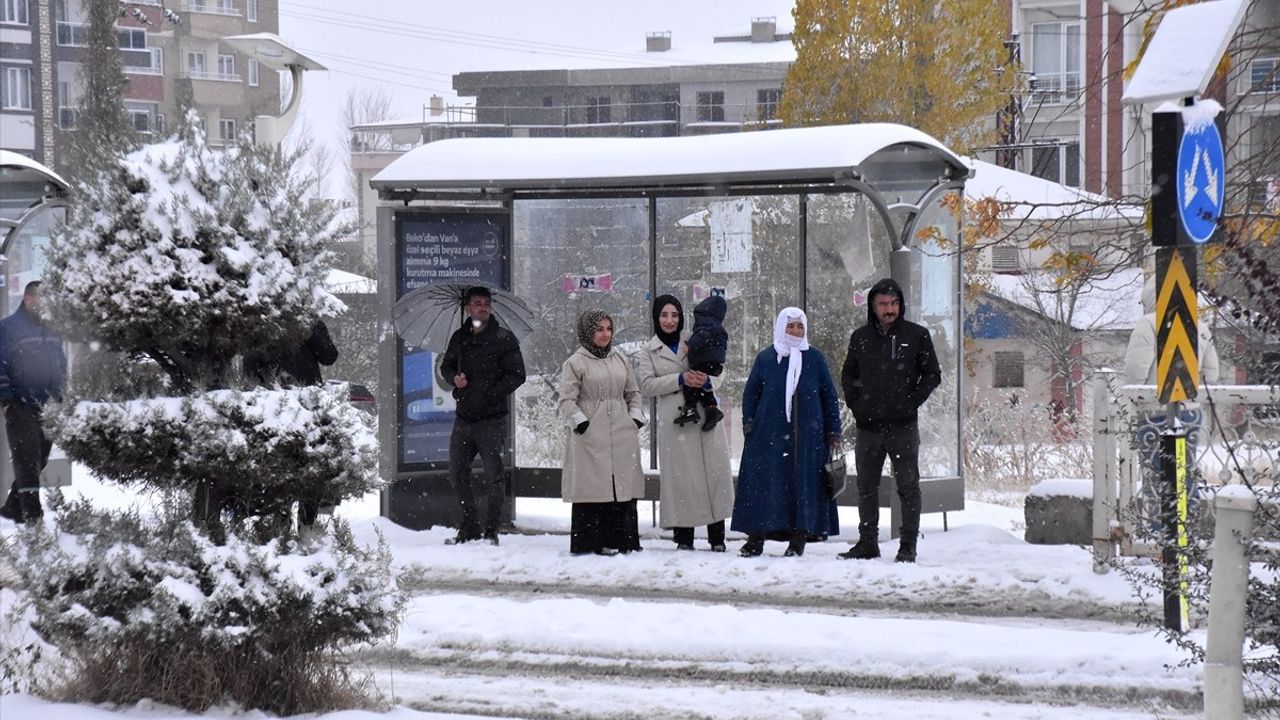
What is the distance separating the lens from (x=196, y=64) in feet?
229

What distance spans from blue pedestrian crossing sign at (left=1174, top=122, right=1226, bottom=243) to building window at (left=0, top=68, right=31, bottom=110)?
165 ft

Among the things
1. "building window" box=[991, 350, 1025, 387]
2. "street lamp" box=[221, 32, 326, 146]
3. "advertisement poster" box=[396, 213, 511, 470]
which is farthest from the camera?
"building window" box=[991, 350, 1025, 387]

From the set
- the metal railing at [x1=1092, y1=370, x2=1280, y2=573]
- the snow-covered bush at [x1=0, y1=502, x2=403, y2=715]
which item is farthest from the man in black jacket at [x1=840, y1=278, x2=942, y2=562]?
the snow-covered bush at [x1=0, y1=502, x2=403, y2=715]

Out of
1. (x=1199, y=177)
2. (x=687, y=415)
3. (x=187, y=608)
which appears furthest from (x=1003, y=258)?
(x=187, y=608)

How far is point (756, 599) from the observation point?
31.7ft

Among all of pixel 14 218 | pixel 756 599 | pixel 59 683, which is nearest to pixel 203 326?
pixel 59 683

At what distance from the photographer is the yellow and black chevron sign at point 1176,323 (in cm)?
770

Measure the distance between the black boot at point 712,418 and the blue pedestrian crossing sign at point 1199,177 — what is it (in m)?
4.30

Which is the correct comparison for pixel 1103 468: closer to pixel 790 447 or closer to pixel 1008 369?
pixel 790 447

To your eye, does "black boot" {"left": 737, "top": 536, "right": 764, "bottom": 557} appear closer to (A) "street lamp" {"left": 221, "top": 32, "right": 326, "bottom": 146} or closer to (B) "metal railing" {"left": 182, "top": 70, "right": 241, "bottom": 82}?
(A) "street lamp" {"left": 221, "top": 32, "right": 326, "bottom": 146}

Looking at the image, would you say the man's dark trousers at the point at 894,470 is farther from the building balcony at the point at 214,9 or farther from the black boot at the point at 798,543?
the building balcony at the point at 214,9

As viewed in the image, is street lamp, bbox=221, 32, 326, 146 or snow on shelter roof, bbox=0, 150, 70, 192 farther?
snow on shelter roof, bbox=0, 150, 70, 192

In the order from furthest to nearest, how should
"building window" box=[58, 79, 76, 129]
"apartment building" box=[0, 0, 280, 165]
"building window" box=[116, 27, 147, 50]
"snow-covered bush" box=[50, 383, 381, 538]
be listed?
"building window" box=[116, 27, 147, 50] → "building window" box=[58, 79, 76, 129] → "apartment building" box=[0, 0, 280, 165] → "snow-covered bush" box=[50, 383, 381, 538]

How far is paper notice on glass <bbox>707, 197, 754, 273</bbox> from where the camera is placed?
12781 mm
